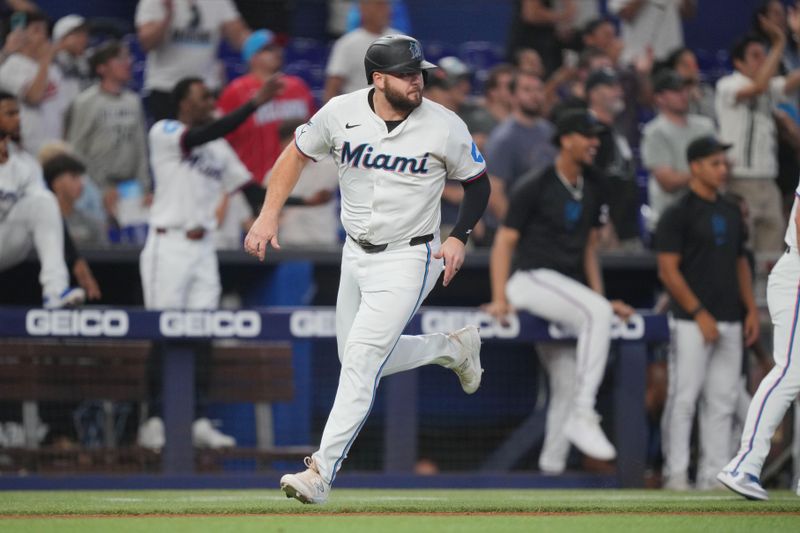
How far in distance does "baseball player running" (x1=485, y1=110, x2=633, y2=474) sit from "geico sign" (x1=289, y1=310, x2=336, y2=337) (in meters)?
1.00

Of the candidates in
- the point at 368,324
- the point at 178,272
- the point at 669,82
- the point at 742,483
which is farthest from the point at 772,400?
the point at 669,82

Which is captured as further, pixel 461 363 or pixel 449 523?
pixel 461 363

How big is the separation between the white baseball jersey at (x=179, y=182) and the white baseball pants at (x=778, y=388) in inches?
151

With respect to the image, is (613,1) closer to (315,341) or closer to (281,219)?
(281,219)

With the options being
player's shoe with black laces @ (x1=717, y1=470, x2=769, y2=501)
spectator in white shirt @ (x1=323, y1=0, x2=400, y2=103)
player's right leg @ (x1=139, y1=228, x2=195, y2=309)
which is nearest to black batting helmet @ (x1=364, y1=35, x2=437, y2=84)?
player's shoe with black laces @ (x1=717, y1=470, x2=769, y2=501)

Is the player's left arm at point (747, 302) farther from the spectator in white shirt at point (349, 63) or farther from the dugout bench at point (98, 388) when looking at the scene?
the spectator in white shirt at point (349, 63)

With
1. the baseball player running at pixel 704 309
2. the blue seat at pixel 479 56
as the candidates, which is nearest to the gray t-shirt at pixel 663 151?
the baseball player running at pixel 704 309

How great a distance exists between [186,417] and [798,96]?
21.2 feet

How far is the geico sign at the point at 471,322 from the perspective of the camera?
27.8 ft

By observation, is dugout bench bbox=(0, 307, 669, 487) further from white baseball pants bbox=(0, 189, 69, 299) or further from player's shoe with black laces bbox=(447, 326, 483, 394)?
player's shoe with black laces bbox=(447, 326, 483, 394)

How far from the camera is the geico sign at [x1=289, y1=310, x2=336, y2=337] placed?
8430mm

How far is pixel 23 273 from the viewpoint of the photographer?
941 centimetres

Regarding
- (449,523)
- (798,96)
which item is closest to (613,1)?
A: (798,96)

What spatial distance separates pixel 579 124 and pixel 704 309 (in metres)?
1.40
